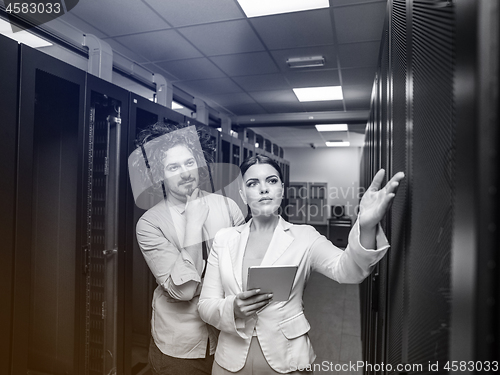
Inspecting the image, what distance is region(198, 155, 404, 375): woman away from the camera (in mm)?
1099

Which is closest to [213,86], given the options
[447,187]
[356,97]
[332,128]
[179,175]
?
[356,97]

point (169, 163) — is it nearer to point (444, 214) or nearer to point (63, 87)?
point (63, 87)

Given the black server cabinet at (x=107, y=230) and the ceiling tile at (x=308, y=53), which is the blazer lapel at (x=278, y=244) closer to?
the black server cabinet at (x=107, y=230)

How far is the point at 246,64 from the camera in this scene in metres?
2.93

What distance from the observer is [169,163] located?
1506 millimetres

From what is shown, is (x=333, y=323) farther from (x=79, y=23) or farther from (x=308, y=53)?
(x=79, y=23)

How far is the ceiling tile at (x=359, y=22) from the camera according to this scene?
202 cm

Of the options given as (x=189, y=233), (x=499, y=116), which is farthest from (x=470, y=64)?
(x=189, y=233)

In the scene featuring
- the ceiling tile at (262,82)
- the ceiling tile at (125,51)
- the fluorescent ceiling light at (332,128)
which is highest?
the fluorescent ceiling light at (332,128)

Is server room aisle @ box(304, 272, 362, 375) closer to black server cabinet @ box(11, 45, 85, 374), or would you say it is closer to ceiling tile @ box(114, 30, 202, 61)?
black server cabinet @ box(11, 45, 85, 374)

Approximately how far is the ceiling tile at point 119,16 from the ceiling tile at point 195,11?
0.26 feet

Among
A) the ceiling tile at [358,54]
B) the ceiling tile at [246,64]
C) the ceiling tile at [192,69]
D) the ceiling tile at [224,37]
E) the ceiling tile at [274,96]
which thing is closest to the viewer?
the ceiling tile at [224,37]

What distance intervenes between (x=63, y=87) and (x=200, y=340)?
125cm

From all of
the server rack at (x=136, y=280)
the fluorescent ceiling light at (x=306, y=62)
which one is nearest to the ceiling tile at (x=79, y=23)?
the server rack at (x=136, y=280)
